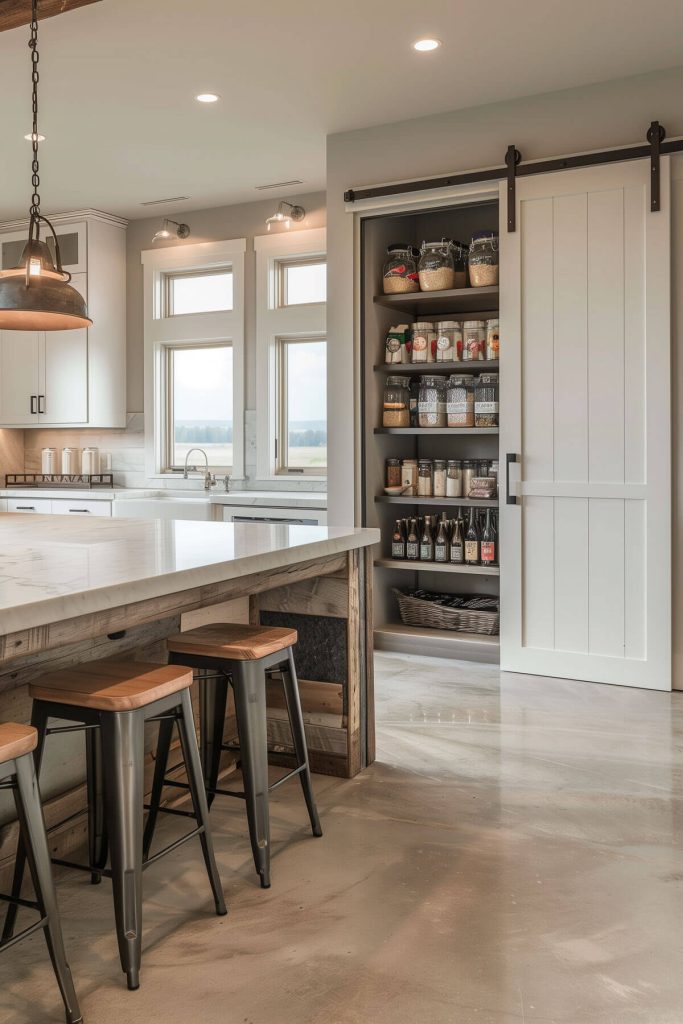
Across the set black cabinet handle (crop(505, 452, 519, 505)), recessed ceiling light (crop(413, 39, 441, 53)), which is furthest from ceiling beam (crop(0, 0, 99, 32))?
black cabinet handle (crop(505, 452, 519, 505))

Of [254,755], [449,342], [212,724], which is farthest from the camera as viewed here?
[449,342]

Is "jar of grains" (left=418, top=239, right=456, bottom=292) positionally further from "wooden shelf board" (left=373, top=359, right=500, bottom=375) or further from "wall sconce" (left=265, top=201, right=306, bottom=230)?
"wall sconce" (left=265, top=201, right=306, bottom=230)

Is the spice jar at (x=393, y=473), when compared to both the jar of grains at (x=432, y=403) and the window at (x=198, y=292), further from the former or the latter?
the window at (x=198, y=292)

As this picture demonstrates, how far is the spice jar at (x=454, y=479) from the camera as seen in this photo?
15.7 feet

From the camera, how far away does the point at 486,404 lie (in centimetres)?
461

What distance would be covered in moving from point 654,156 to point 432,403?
1.61m

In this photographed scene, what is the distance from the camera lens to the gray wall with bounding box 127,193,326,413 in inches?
234

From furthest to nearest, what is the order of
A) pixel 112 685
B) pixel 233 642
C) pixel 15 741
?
1. pixel 233 642
2. pixel 112 685
3. pixel 15 741

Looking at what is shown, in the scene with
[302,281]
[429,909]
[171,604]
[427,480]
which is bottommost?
[429,909]

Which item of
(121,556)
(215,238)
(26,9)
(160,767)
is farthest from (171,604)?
(215,238)

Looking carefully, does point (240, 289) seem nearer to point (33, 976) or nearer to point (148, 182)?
point (148, 182)

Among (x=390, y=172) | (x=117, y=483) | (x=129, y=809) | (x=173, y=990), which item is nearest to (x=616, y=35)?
(x=390, y=172)

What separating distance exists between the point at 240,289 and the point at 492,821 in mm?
4428

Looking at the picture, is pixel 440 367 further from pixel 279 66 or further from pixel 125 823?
pixel 125 823
